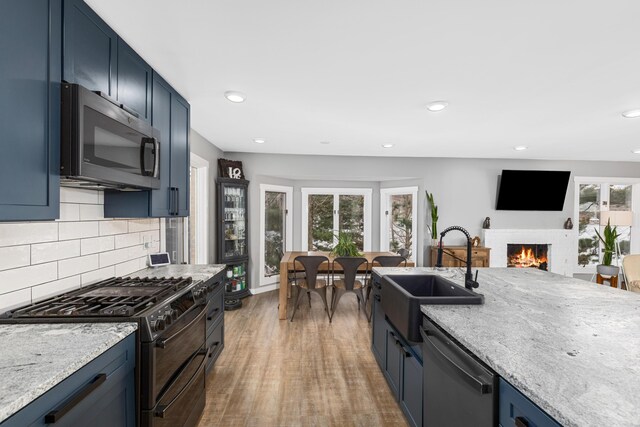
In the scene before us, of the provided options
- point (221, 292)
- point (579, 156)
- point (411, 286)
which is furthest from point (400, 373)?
point (579, 156)

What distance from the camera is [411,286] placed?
2344 millimetres

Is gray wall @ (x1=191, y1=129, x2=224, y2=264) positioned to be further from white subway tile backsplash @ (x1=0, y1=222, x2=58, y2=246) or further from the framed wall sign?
white subway tile backsplash @ (x1=0, y1=222, x2=58, y2=246)

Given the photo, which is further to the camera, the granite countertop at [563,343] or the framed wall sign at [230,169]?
the framed wall sign at [230,169]

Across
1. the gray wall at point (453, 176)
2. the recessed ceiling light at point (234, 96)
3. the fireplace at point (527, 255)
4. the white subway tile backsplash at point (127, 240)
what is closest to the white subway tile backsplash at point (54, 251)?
the white subway tile backsplash at point (127, 240)

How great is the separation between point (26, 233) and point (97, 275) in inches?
23.0

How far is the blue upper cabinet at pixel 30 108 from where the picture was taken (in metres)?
1.03

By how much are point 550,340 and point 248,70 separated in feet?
7.25

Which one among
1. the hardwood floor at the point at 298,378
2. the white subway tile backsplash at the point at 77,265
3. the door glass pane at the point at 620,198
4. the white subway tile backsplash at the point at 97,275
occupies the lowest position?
the hardwood floor at the point at 298,378

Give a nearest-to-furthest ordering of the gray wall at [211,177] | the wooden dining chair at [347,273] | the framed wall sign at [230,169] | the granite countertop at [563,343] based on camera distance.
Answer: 1. the granite countertop at [563,343]
2. the wooden dining chair at [347,273]
3. the gray wall at [211,177]
4. the framed wall sign at [230,169]

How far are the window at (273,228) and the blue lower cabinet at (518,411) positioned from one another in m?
4.19

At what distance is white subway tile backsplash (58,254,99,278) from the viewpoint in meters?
1.68

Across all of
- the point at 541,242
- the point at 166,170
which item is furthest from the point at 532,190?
the point at 166,170

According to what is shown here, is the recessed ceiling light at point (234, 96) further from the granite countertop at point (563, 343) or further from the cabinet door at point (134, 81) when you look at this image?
the granite countertop at point (563, 343)

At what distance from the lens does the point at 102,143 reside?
1.40 meters
